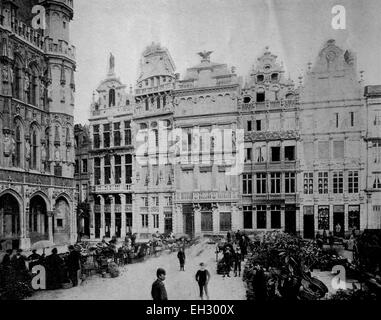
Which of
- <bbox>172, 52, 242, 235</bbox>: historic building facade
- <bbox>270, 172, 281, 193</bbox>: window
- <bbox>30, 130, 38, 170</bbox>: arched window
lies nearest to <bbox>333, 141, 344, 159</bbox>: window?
<bbox>270, 172, 281, 193</bbox>: window

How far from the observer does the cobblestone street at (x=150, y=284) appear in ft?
17.0

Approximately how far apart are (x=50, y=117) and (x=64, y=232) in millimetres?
2123

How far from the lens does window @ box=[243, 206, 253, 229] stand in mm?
5836

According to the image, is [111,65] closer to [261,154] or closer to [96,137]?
[96,137]

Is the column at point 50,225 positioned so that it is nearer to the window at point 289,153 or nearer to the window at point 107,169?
the window at point 107,169

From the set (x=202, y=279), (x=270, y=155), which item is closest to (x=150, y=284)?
(x=202, y=279)

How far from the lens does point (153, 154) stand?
5855 millimetres

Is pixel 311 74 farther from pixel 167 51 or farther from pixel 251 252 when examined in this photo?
pixel 251 252

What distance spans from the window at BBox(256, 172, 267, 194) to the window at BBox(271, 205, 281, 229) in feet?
1.07

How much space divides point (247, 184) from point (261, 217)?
0.61 m

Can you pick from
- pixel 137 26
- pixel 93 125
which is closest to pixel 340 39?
pixel 137 26

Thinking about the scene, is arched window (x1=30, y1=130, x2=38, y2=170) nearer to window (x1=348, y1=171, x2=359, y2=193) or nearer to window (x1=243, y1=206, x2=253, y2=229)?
window (x1=243, y1=206, x2=253, y2=229)

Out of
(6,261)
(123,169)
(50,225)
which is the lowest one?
(6,261)

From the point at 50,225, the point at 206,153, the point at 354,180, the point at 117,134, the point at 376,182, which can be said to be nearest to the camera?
the point at 376,182
